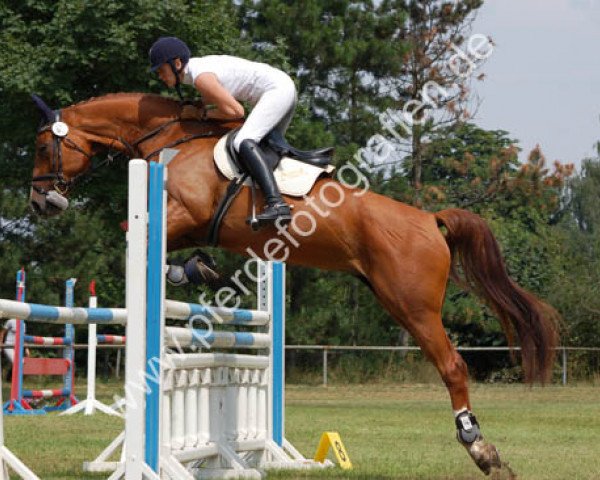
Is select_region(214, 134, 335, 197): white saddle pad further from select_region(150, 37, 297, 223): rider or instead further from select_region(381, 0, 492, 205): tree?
select_region(381, 0, 492, 205): tree

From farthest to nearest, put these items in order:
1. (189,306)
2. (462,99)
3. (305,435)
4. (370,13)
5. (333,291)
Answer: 1. (333,291)
2. (370,13)
3. (462,99)
4. (305,435)
5. (189,306)

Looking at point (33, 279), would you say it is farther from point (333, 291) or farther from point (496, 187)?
point (496, 187)

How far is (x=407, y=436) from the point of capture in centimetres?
960

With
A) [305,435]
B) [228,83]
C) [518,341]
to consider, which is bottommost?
[305,435]

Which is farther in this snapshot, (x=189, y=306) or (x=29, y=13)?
(x=29, y=13)

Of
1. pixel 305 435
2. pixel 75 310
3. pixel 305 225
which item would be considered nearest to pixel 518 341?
pixel 305 225

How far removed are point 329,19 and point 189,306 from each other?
2025 cm

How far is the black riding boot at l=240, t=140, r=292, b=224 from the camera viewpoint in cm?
557

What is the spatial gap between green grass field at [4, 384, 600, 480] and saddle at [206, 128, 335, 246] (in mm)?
1594

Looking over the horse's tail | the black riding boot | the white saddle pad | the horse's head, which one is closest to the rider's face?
the white saddle pad

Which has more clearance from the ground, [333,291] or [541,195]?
[541,195]

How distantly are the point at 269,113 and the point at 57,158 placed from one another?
1.20 metres

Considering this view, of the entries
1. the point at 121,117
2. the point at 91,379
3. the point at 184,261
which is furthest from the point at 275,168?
the point at 91,379

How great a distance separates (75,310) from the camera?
5656 mm
